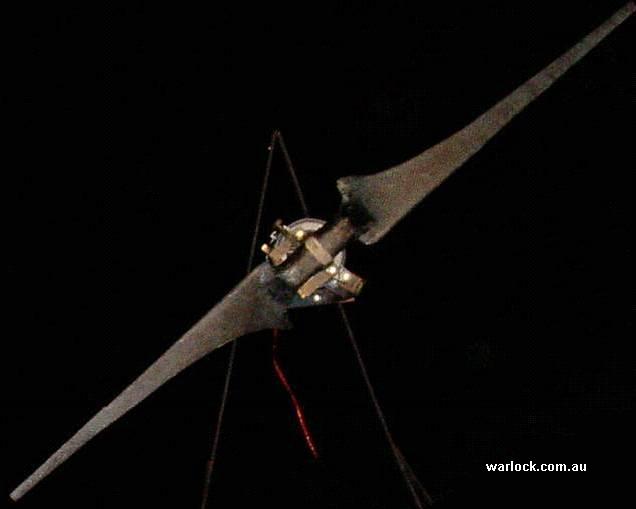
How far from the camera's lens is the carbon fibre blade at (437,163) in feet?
2.79

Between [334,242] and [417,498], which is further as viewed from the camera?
[417,498]

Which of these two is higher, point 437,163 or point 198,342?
point 437,163

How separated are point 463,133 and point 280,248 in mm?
299

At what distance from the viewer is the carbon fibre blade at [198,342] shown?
2.91ft

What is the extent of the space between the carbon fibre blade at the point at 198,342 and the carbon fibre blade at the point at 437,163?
17 centimetres

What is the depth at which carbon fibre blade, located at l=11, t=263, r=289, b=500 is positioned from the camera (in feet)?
2.91

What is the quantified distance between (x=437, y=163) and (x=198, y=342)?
42 centimetres

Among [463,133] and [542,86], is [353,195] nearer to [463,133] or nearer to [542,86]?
[463,133]

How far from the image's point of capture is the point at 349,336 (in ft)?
3.70

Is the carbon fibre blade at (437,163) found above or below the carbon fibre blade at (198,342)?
above

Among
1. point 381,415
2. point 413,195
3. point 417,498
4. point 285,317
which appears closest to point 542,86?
point 413,195

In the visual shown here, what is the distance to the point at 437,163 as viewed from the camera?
2.85 ft

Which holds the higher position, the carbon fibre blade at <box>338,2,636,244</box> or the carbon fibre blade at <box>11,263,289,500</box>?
the carbon fibre blade at <box>338,2,636,244</box>

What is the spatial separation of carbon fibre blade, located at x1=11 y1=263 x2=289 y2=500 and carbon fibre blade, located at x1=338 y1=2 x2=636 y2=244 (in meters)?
0.17
